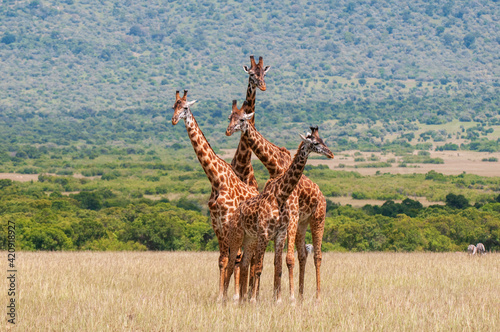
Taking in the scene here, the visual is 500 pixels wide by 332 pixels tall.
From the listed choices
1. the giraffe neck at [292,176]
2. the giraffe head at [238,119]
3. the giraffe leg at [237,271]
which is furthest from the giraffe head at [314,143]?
the giraffe leg at [237,271]

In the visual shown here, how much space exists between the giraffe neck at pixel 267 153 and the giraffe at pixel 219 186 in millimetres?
645

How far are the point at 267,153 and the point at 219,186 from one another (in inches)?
42.2

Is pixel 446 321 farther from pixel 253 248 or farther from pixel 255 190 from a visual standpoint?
pixel 255 190

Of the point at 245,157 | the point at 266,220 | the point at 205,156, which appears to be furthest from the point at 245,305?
the point at 245,157

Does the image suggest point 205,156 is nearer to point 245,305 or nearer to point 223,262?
point 223,262

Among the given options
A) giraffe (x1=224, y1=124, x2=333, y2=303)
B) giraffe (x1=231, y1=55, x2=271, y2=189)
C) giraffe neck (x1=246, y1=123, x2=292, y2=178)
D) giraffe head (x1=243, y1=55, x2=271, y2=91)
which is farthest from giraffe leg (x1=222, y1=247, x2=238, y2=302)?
giraffe head (x1=243, y1=55, x2=271, y2=91)

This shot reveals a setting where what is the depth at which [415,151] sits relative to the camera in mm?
158250

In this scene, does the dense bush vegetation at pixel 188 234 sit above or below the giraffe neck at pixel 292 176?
below

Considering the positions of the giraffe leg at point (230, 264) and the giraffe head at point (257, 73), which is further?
the giraffe head at point (257, 73)

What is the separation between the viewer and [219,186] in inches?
503

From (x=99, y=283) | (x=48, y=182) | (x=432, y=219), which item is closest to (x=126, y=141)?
(x=48, y=182)

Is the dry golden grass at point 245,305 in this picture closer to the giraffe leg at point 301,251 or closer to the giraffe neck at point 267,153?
the giraffe leg at point 301,251

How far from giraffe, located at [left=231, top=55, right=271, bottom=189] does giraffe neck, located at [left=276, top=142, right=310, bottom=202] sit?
163 cm

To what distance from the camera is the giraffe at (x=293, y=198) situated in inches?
488
